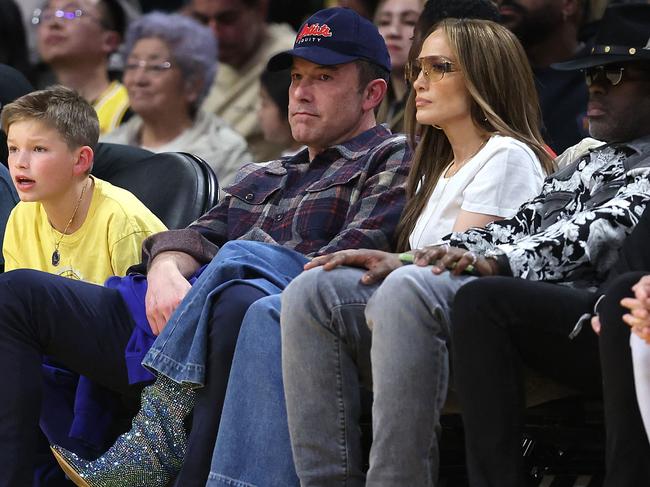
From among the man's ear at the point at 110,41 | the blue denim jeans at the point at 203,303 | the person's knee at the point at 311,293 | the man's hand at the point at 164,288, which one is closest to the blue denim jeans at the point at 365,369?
the person's knee at the point at 311,293

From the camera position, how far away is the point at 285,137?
6.96 meters

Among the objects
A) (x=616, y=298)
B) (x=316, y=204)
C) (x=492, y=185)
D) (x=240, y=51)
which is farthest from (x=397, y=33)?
(x=616, y=298)

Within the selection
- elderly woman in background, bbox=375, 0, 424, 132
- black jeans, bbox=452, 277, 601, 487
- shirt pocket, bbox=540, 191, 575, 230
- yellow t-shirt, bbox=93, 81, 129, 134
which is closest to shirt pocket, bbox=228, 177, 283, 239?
shirt pocket, bbox=540, 191, 575, 230

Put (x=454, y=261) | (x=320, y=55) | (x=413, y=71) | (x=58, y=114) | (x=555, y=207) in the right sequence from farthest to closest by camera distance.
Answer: (x=58, y=114)
(x=320, y=55)
(x=413, y=71)
(x=555, y=207)
(x=454, y=261)

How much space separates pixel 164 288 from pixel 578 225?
130 cm

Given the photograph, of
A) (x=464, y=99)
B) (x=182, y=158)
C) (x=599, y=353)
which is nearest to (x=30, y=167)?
(x=182, y=158)

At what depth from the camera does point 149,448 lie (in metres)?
4.05

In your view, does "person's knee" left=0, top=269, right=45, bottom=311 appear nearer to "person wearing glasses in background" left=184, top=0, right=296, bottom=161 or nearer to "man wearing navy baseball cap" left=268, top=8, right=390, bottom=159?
"man wearing navy baseball cap" left=268, top=8, right=390, bottom=159

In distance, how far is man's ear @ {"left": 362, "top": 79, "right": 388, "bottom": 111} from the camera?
4631 mm

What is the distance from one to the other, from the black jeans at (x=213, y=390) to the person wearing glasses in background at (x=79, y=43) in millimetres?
4143

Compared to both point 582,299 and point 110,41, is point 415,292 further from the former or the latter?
point 110,41

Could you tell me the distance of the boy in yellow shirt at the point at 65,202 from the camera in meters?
4.64

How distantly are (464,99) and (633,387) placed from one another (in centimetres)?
133

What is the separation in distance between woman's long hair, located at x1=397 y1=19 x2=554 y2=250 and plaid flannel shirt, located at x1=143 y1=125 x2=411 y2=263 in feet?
0.30
